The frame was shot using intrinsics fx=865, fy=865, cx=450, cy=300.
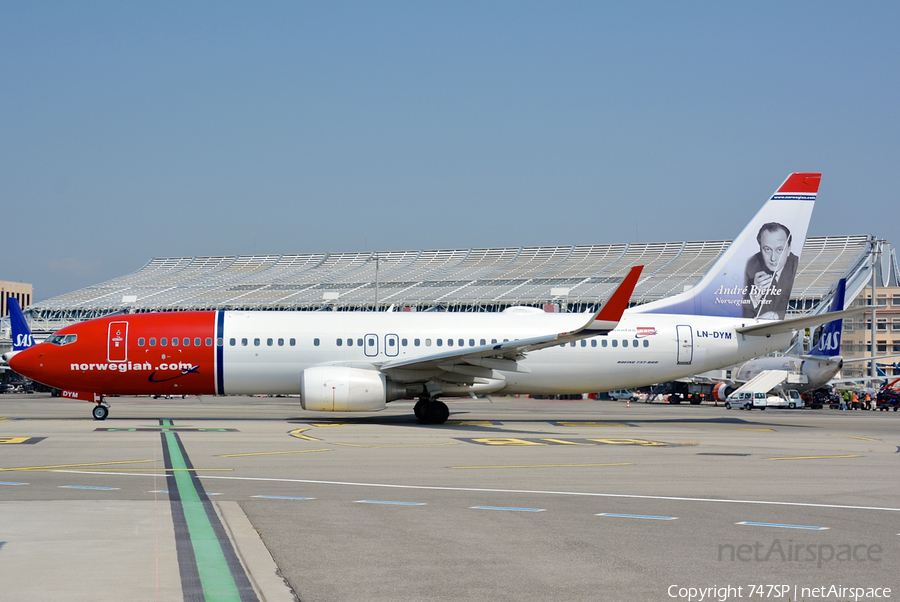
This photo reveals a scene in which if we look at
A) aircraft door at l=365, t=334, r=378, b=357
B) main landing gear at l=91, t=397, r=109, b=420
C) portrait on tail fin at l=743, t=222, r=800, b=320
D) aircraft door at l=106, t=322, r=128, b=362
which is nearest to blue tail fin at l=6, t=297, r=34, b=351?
main landing gear at l=91, t=397, r=109, b=420

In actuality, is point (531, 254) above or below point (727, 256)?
above

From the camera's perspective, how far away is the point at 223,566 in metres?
7.98

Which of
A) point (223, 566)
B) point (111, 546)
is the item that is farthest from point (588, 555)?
point (111, 546)

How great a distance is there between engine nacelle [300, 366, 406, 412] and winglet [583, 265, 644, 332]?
6927mm

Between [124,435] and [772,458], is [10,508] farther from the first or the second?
[772,458]

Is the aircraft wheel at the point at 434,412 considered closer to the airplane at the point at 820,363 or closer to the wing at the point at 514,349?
the wing at the point at 514,349

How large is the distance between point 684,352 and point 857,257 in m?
61.0

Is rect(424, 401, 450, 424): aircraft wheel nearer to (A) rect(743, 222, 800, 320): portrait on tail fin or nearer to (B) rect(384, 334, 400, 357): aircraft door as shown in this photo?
(B) rect(384, 334, 400, 357): aircraft door

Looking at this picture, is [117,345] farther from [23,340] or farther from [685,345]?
[23,340]

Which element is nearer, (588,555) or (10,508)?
(588,555)

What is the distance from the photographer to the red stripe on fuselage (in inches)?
1110

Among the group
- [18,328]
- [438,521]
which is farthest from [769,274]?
[18,328]
